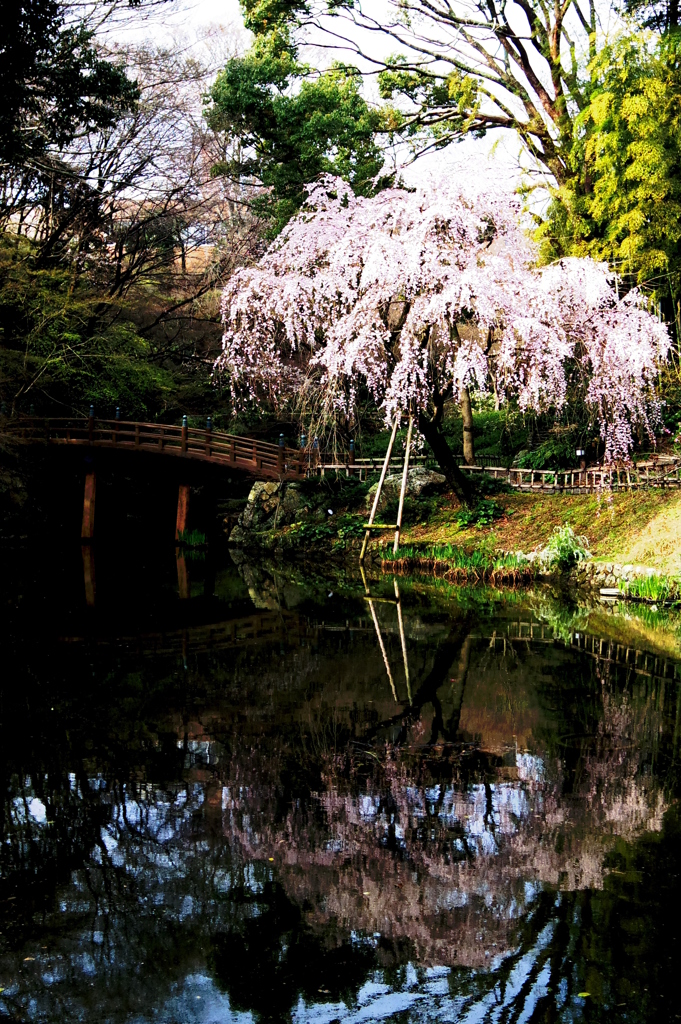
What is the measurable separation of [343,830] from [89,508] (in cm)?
1984

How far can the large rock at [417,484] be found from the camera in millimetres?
20656

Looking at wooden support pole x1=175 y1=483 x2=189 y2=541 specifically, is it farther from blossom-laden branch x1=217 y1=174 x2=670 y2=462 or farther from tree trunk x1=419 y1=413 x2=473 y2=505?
tree trunk x1=419 y1=413 x2=473 y2=505

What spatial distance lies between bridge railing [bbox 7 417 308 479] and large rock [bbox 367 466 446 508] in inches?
111

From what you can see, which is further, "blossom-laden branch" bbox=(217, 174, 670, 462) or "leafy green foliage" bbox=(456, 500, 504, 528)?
"leafy green foliage" bbox=(456, 500, 504, 528)

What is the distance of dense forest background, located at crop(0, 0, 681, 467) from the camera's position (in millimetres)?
18344

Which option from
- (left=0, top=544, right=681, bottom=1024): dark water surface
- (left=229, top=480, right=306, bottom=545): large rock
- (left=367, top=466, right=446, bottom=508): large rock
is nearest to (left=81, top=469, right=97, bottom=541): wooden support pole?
(left=229, top=480, right=306, bottom=545): large rock

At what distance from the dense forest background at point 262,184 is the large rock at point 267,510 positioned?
3.58 meters

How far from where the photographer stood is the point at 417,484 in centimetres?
2075

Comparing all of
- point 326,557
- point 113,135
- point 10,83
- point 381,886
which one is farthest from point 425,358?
point 381,886

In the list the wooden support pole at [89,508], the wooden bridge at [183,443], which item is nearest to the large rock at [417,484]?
the wooden bridge at [183,443]

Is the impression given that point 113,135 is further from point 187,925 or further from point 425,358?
point 187,925

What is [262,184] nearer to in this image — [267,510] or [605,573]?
[267,510]

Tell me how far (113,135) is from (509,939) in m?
21.3

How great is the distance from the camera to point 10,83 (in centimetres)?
1178
